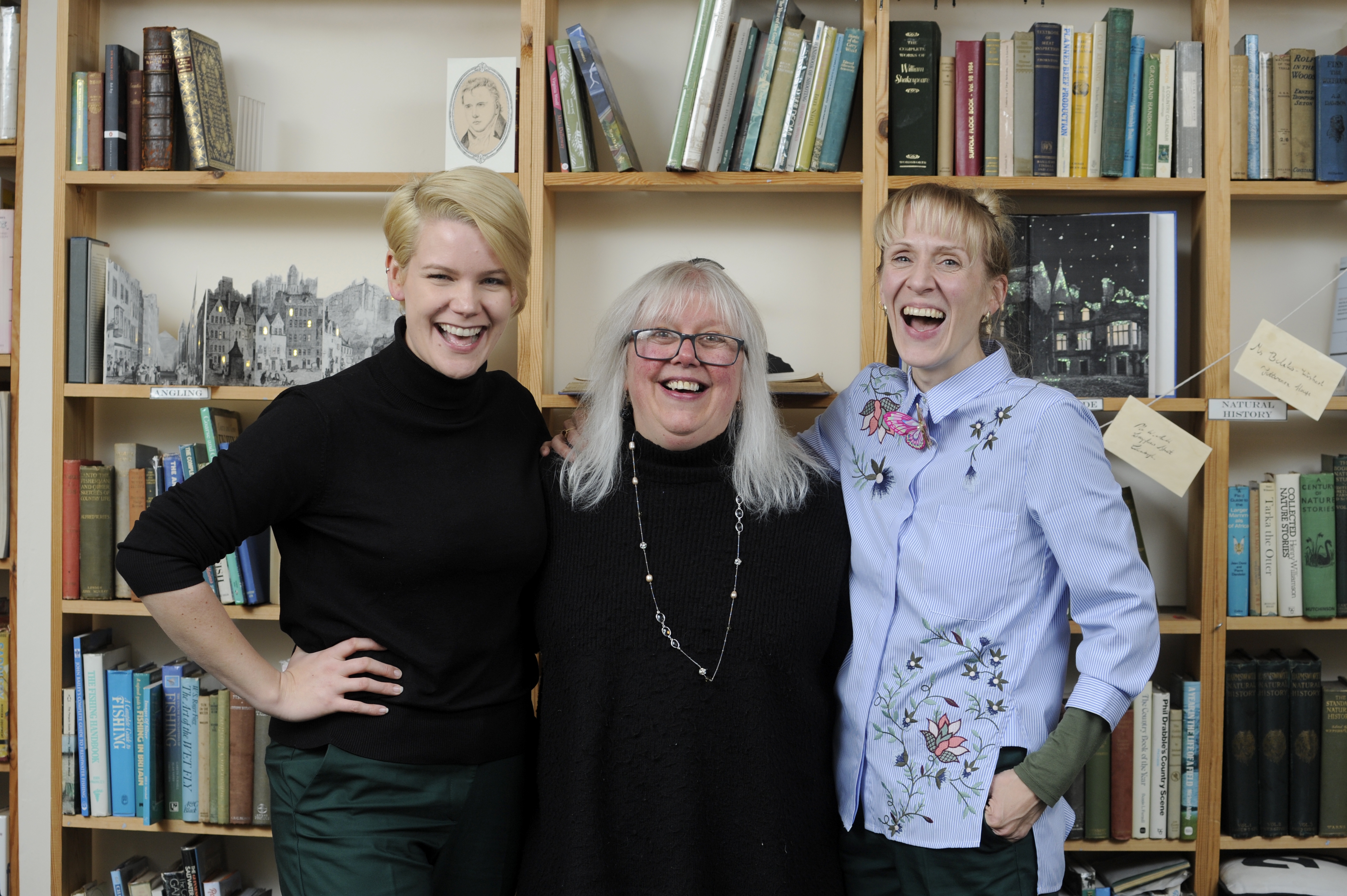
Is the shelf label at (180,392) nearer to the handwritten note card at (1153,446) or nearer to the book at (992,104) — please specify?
the book at (992,104)

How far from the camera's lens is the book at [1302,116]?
192 centimetres

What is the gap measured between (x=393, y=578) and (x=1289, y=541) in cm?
186

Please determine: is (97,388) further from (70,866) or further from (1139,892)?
(1139,892)

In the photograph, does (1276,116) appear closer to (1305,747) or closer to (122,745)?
(1305,747)

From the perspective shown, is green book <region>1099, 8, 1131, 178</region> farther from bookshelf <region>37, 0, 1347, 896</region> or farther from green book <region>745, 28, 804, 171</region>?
green book <region>745, 28, 804, 171</region>

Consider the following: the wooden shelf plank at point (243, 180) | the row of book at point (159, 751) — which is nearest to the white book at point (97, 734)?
the row of book at point (159, 751)

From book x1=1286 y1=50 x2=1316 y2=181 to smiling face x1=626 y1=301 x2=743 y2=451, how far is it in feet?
4.59

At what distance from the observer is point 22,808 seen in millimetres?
2035

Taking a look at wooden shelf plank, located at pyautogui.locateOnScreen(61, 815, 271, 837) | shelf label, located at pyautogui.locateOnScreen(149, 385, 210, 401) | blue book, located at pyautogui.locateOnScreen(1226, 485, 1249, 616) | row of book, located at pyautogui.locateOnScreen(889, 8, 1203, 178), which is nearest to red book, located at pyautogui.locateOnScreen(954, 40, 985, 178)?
row of book, located at pyautogui.locateOnScreen(889, 8, 1203, 178)

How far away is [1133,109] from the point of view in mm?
1908

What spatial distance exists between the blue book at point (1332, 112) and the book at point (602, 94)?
1492 mm

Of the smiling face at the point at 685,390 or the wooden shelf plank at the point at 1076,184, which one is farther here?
the wooden shelf plank at the point at 1076,184

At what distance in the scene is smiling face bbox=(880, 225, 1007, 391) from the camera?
53.7 inches

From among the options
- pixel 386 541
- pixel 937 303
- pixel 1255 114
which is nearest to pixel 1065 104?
pixel 1255 114
